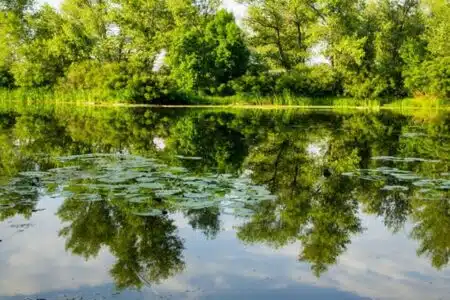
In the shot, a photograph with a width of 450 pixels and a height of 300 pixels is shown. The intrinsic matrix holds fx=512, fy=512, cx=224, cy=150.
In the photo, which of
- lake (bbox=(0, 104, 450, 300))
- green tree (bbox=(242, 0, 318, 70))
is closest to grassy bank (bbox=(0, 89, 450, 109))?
green tree (bbox=(242, 0, 318, 70))

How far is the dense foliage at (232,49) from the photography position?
49.6m

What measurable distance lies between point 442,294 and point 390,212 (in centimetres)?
370

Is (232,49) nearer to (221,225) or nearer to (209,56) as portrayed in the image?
(209,56)

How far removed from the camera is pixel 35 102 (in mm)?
52469

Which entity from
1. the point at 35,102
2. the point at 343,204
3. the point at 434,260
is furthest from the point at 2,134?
the point at 35,102

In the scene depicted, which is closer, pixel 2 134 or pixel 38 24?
pixel 2 134

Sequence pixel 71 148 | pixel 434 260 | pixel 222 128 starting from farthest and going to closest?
1. pixel 222 128
2. pixel 71 148
3. pixel 434 260

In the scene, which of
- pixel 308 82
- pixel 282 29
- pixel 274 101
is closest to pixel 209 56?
pixel 274 101

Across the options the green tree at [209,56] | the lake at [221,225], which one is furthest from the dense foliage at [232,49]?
the lake at [221,225]

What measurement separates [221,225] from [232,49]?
1751 inches

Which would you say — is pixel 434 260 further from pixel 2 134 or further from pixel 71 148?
pixel 2 134

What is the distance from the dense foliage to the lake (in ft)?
112

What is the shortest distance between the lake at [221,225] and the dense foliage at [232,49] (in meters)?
34.1

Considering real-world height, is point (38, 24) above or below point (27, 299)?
above
